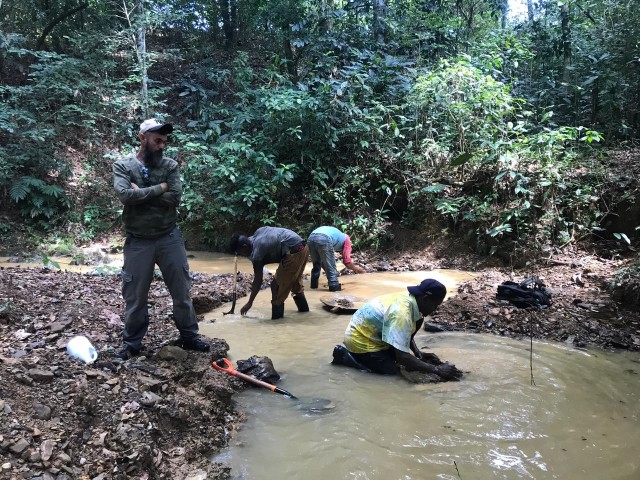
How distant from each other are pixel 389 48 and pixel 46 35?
12580 millimetres

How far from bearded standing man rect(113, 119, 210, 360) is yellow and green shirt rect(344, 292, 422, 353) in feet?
5.66

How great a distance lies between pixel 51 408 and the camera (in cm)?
293

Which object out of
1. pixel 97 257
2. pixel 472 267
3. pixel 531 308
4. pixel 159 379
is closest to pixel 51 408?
pixel 159 379

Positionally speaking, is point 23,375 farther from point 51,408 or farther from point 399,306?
point 399,306

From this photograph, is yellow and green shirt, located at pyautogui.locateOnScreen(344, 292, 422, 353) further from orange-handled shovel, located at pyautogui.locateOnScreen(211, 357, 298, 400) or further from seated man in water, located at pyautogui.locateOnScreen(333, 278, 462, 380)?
orange-handled shovel, located at pyautogui.locateOnScreen(211, 357, 298, 400)

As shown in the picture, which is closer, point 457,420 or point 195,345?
point 457,420

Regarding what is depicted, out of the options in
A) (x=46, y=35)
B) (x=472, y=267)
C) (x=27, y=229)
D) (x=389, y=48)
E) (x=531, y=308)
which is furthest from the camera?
(x=46, y=35)

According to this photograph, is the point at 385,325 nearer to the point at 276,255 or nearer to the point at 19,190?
the point at 276,255

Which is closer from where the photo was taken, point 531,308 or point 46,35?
point 531,308

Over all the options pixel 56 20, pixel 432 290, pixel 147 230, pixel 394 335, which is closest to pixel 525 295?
pixel 432 290

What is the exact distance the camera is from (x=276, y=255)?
20.9ft

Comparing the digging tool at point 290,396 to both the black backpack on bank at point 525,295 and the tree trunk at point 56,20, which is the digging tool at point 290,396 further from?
the tree trunk at point 56,20

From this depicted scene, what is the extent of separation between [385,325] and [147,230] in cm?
233

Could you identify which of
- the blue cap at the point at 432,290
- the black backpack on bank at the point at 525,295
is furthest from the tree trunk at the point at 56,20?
the blue cap at the point at 432,290
